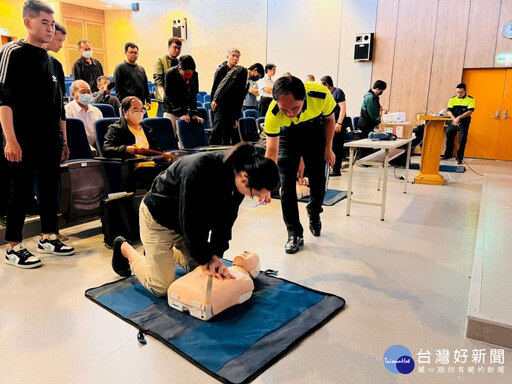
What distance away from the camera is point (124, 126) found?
121 inches

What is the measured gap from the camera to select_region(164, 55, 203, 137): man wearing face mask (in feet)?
13.7

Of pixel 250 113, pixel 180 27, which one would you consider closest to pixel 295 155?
pixel 250 113

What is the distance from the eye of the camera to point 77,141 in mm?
3145

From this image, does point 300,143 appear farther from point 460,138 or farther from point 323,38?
point 323,38

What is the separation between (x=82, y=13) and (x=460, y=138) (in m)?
10.2

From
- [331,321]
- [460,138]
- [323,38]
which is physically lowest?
[331,321]

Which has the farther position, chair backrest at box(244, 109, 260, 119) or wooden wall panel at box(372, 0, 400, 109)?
wooden wall panel at box(372, 0, 400, 109)

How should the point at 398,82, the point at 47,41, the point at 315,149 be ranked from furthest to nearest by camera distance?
the point at 398,82, the point at 315,149, the point at 47,41

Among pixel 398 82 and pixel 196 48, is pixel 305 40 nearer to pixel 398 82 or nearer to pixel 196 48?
pixel 398 82

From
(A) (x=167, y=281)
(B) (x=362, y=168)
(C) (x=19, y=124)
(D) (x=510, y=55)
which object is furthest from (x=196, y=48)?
(A) (x=167, y=281)

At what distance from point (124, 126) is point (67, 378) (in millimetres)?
1980

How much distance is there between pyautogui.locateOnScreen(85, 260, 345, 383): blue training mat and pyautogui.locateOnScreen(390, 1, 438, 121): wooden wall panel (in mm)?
7097

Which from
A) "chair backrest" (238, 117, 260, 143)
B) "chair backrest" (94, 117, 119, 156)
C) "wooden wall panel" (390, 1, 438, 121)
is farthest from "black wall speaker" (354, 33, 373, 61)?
"chair backrest" (94, 117, 119, 156)

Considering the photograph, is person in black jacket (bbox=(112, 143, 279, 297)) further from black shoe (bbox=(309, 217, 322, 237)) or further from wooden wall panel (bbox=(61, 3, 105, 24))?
wooden wall panel (bbox=(61, 3, 105, 24))
